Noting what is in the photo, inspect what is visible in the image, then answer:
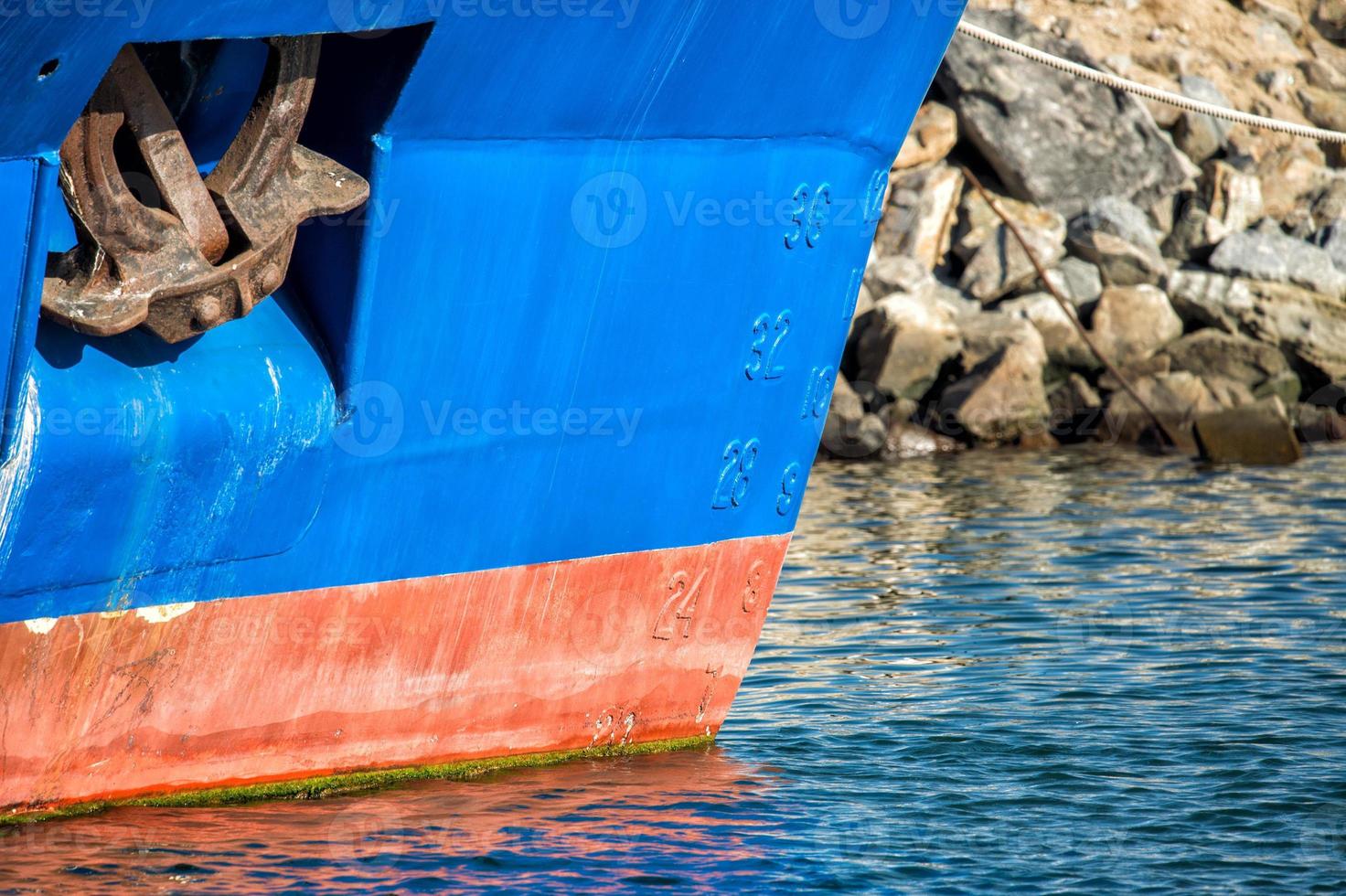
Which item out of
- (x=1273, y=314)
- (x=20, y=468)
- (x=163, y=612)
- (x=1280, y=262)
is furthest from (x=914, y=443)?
(x=20, y=468)

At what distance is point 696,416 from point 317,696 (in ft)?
4.81

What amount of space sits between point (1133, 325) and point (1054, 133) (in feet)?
9.59

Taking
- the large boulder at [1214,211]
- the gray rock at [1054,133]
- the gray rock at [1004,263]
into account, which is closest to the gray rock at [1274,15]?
the large boulder at [1214,211]

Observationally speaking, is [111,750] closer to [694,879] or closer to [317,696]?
[317,696]

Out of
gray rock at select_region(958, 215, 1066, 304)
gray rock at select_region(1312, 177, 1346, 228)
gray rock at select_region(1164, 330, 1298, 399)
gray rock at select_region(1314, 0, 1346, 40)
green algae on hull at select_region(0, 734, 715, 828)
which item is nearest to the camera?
green algae on hull at select_region(0, 734, 715, 828)

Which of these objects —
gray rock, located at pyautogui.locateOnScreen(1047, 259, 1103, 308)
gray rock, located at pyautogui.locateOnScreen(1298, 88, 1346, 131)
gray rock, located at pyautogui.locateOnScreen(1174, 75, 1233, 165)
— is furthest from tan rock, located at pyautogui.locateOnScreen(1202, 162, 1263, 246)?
gray rock, located at pyautogui.locateOnScreen(1298, 88, 1346, 131)

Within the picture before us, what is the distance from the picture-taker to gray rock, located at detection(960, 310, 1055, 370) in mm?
17391

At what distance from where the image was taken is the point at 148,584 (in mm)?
4230

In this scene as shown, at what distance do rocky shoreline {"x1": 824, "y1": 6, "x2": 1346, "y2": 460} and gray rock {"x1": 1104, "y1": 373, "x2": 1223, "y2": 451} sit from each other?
0.02 m

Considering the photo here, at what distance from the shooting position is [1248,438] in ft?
50.0

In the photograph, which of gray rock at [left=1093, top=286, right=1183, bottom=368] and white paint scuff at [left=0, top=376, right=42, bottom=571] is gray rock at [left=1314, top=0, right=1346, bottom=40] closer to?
gray rock at [left=1093, top=286, right=1183, bottom=368]

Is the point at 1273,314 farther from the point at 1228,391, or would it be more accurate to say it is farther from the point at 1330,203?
the point at 1330,203

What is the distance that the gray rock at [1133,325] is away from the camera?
1806cm

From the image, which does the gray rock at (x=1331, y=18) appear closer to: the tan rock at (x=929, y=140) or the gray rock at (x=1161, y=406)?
the tan rock at (x=929, y=140)
